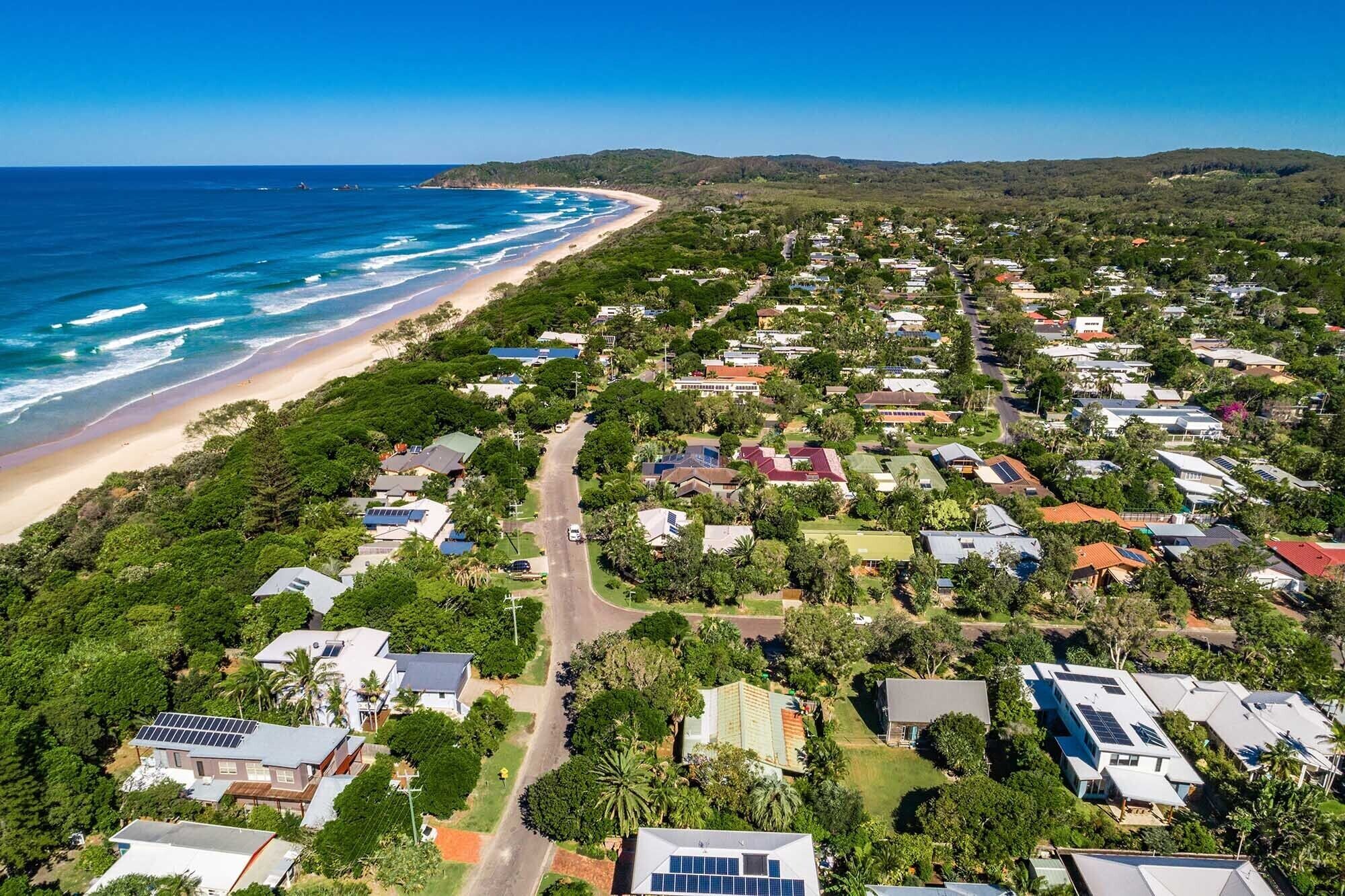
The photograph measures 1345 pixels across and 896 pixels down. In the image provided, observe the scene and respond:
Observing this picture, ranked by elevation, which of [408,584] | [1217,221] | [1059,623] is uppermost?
[1217,221]

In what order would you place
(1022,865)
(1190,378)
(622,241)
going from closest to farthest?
1. (1022,865)
2. (1190,378)
3. (622,241)

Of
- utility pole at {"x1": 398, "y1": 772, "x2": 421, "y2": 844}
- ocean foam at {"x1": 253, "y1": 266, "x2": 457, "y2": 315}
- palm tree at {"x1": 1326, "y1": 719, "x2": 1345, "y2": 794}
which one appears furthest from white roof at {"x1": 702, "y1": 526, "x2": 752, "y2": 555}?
ocean foam at {"x1": 253, "y1": 266, "x2": 457, "y2": 315}

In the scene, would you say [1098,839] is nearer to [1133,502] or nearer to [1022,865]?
[1022,865]

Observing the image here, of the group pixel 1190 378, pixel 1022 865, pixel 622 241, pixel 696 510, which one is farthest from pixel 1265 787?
pixel 622 241

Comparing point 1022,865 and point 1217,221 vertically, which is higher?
point 1217,221

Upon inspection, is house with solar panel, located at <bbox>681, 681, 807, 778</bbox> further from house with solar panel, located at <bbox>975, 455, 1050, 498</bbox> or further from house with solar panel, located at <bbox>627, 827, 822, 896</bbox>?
house with solar panel, located at <bbox>975, 455, 1050, 498</bbox>

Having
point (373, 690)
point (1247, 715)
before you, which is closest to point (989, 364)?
point (1247, 715)
